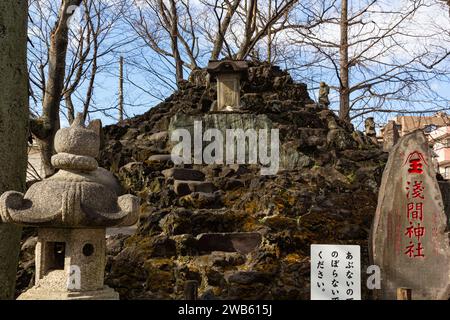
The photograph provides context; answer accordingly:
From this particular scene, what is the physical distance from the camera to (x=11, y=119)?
4.79 m

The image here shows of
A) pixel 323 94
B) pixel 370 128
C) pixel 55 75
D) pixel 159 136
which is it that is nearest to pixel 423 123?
pixel 370 128

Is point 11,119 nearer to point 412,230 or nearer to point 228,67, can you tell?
point 412,230

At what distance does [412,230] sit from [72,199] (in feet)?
13.1

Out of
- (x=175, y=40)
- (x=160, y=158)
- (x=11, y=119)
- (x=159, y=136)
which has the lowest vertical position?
(x=11, y=119)

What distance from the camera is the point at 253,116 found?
37.4 ft

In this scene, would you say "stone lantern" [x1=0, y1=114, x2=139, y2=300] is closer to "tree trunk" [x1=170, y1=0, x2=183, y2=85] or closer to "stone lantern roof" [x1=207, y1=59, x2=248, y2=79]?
"stone lantern roof" [x1=207, y1=59, x2=248, y2=79]

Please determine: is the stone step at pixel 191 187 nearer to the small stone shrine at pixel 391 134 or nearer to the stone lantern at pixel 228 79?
the stone lantern at pixel 228 79

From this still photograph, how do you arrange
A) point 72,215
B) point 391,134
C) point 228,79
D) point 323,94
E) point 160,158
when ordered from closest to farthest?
point 72,215
point 391,134
point 160,158
point 228,79
point 323,94

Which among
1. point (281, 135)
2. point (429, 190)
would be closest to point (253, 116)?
point (281, 135)

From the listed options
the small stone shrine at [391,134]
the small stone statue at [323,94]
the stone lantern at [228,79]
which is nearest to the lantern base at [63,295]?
the small stone shrine at [391,134]

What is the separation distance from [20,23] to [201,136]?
6425 millimetres

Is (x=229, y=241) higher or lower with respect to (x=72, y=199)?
lower

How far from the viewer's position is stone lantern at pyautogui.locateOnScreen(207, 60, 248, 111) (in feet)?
39.0

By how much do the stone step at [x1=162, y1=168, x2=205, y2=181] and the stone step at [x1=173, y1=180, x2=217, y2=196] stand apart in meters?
0.34
